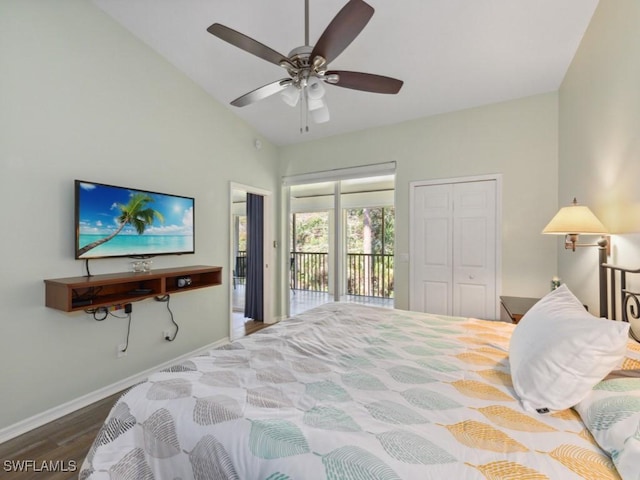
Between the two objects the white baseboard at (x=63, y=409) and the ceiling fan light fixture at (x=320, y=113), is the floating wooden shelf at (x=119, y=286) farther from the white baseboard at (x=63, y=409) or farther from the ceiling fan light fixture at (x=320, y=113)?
the ceiling fan light fixture at (x=320, y=113)

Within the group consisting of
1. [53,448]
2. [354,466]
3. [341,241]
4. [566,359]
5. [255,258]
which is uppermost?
[341,241]

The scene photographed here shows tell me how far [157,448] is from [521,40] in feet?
11.8

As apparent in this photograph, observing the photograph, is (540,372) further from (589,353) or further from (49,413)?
(49,413)

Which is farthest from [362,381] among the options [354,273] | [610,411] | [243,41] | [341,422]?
[354,273]

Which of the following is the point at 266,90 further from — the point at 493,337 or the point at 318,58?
the point at 493,337

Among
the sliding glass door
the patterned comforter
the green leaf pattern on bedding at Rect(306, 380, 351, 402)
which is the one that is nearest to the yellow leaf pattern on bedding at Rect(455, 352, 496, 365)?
the patterned comforter

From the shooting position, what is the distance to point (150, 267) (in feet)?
9.45

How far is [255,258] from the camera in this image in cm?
481

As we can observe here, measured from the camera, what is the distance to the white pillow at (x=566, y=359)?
3.37 ft

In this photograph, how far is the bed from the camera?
0.85 m

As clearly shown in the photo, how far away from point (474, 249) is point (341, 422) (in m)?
3.09

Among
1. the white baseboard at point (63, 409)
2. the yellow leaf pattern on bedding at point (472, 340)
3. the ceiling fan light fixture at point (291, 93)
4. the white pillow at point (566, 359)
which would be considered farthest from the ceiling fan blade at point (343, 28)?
the white baseboard at point (63, 409)

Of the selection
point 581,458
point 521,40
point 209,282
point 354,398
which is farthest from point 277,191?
point 581,458

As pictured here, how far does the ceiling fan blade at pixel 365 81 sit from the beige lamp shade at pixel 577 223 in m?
1.41
